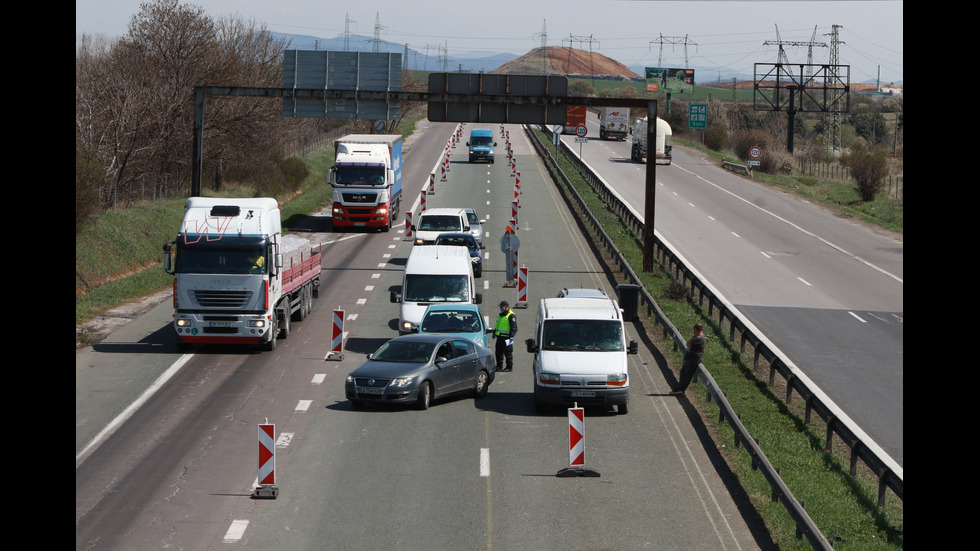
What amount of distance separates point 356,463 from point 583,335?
254 inches

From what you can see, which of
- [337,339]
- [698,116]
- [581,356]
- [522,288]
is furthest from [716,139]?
[581,356]

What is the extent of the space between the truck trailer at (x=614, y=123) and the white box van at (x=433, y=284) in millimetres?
80911

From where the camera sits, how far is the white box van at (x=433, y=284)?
26.2m

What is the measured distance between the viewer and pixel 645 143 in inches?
3319

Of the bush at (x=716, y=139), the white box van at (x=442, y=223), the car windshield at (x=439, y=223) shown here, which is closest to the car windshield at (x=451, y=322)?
the white box van at (x=442, y=223)

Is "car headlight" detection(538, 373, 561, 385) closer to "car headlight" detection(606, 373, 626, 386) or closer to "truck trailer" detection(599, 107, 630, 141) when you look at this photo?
"car headlight" detection(606, 373, 626, 386)

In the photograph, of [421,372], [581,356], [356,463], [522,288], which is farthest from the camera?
[522,288]

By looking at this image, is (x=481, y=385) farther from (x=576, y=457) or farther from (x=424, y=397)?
(x=576, y=457)

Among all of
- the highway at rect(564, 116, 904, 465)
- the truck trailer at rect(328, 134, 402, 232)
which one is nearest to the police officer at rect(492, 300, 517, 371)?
the highway at rect(564, 116, 904, 465)

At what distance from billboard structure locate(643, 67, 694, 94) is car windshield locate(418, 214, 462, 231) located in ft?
399

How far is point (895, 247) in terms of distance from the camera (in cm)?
5022

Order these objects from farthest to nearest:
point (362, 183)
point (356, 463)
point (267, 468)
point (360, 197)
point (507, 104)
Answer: point (360, 197)
point (362, 183)
point (507, 104)
point (356, 463)
point (267, 468)

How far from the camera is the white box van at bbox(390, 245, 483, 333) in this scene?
26.2 meters
